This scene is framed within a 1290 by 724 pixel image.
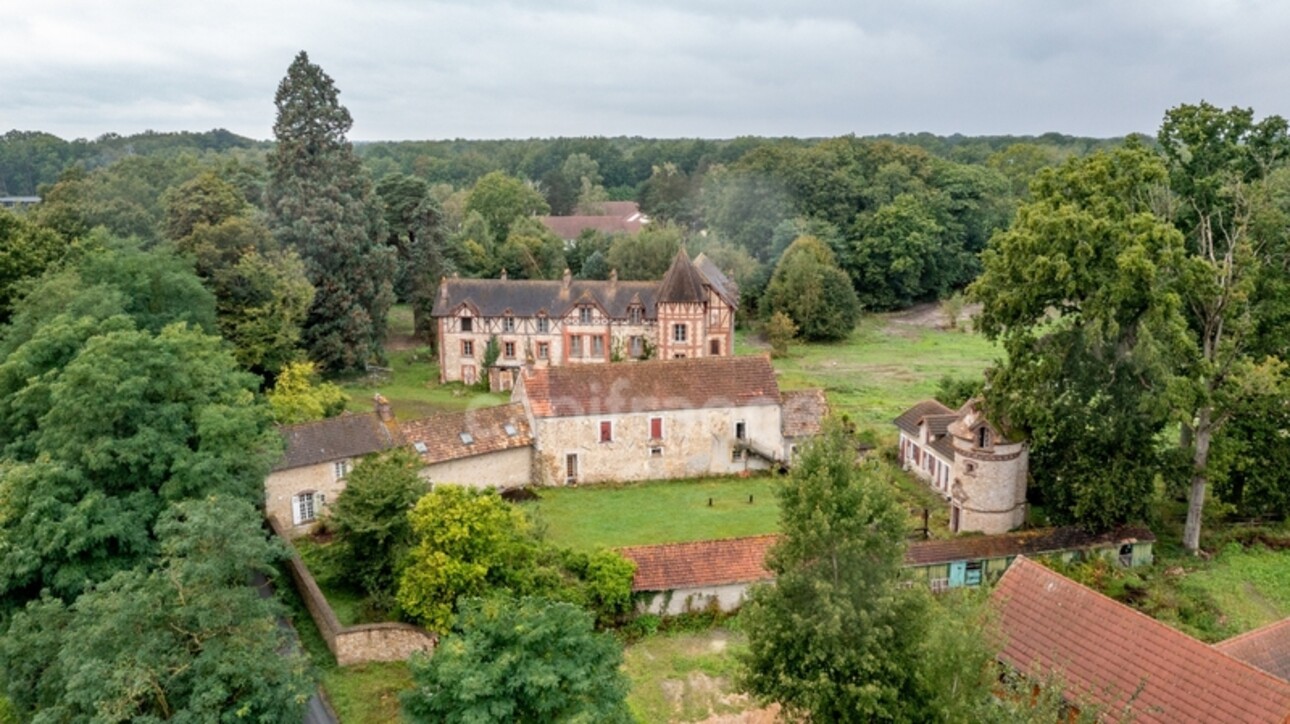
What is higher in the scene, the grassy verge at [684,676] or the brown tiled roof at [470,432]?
the brown tiled roof at [470,432]

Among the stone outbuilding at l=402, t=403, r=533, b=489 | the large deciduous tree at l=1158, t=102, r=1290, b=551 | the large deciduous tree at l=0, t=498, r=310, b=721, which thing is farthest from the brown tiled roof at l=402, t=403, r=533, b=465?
the large deciduous tree at l=1158, t=102, r=1290, b=551

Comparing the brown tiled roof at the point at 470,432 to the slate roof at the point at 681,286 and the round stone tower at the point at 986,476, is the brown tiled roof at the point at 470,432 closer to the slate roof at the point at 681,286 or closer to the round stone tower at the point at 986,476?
the slate roof at the point at 681,286

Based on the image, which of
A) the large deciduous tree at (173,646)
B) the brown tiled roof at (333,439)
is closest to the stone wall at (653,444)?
the brown tiled roof at (333,439)

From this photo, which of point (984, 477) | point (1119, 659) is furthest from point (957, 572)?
point (1119, 659)

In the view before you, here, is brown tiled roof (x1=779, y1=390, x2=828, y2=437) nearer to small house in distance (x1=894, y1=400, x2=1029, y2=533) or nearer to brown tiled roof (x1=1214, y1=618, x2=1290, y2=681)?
small house in distance (x1=894, y1=400, x2=1029, y2=533)

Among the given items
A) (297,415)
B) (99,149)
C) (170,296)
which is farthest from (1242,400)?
(99,149)

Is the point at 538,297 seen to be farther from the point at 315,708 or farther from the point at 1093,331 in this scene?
the point at 315,708

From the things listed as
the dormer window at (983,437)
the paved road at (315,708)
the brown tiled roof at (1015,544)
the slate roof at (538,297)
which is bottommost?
the paved road at (315,708)
